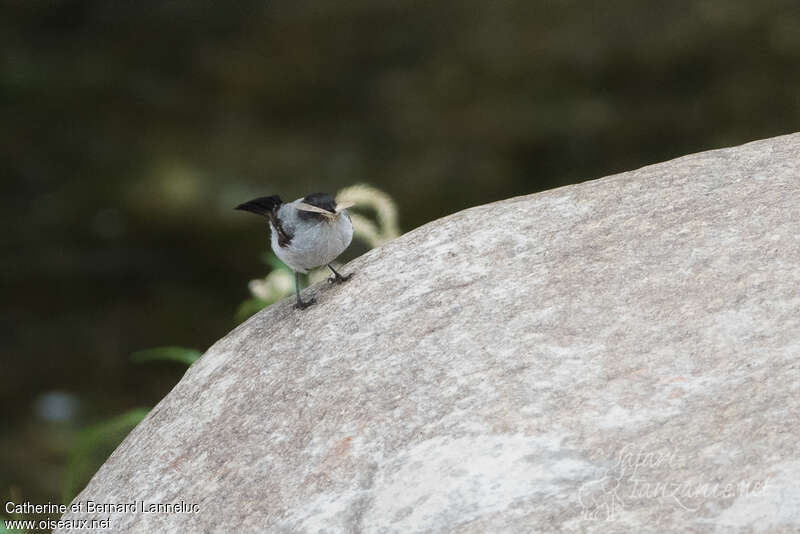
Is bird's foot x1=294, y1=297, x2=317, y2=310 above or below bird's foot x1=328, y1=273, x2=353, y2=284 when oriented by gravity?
below

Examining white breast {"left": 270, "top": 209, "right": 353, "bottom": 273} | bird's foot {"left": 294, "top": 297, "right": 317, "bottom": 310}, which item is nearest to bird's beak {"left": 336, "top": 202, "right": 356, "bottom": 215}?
white breast {"left": 270, "top": 209, "right": 353, "bottom": 273}

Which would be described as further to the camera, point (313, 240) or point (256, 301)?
point (256, 301)

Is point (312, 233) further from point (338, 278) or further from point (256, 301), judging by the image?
point (256, 301)

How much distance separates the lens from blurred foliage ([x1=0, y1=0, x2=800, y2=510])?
11250mm

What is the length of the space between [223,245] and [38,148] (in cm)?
280

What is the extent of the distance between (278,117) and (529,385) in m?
9.40

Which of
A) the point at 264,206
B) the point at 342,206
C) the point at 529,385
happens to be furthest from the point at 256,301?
the point at 529,385

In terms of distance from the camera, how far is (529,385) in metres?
3.64

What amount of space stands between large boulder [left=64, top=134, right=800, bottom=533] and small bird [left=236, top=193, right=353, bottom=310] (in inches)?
6.7

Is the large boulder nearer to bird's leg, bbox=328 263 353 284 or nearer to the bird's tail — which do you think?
bird's leg, bbox=328 263 353 284

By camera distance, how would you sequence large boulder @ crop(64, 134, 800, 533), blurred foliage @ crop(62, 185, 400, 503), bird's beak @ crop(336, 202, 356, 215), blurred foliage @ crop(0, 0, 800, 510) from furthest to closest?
blurred foliage @ crop(0, 0, 800, 510), blurred foliage @ crop(62, 185, 400, 503), bird's beak @ crop(336, 202, 356, 215), large boulder @ crop(64, 134, 800, 533)

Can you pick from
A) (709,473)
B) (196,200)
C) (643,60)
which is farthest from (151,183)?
(709,473)

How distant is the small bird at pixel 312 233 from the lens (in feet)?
15.8

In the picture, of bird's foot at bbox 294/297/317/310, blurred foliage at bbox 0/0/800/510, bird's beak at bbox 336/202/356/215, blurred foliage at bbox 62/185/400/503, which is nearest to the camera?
bird's beak at bbox 336/202/356/215
